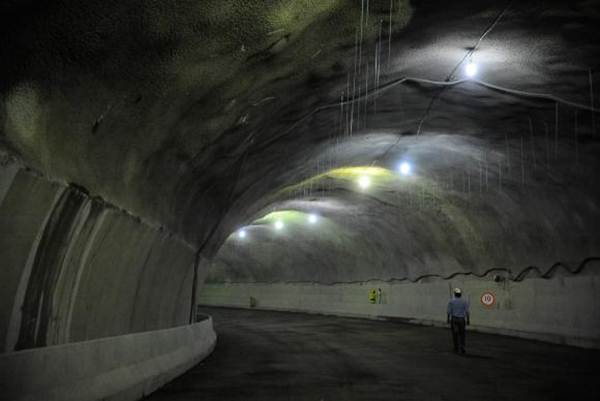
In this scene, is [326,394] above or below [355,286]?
below

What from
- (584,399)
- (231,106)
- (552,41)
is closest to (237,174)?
(231,106)

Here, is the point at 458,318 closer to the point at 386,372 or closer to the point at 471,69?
the point at 386,372

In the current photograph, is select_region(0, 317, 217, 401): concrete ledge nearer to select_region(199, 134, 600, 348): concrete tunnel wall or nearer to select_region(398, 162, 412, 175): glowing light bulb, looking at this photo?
select_region(199, 134, 600, 348): concrete tunnel wall

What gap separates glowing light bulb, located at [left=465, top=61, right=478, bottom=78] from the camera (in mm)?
11261

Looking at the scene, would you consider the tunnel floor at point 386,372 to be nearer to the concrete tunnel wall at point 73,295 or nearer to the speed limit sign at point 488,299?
the concrete tunnel wall at point 73,295

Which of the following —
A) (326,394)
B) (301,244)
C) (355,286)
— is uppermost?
(301,244)

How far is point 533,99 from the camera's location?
13.1 m

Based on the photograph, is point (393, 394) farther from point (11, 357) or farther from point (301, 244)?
point (301, 244)

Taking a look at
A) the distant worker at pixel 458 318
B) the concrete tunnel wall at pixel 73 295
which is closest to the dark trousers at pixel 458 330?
the distant worker at pixel 458 318

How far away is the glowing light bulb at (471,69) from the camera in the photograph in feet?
36.9

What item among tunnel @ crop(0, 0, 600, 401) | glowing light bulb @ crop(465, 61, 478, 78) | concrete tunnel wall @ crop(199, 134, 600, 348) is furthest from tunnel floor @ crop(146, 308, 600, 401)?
glowing light bulb @ crop(465, 61, 478, 78)

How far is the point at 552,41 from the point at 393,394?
19.5 feet

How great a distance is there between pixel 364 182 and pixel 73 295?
16.8m

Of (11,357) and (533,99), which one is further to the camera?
(533,99)
